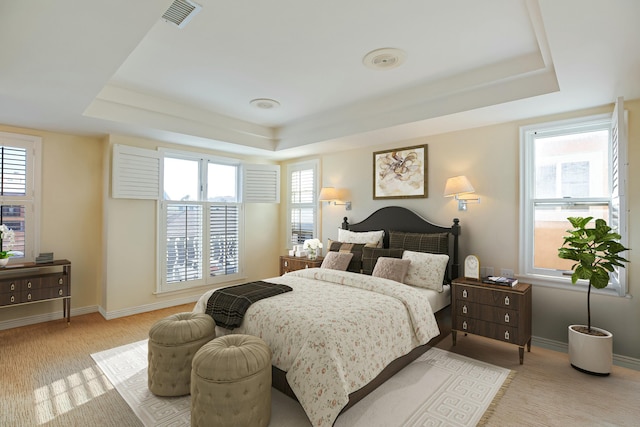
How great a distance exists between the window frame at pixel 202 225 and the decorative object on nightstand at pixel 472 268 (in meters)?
3.69

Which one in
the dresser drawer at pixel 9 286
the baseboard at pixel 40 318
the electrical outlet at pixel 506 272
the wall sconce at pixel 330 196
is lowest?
the baseboard at pixel 40 318

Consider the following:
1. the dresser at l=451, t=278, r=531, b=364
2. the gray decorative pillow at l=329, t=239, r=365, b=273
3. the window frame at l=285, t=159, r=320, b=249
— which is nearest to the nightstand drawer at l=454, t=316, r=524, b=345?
the dresser at l=451, t=278, r=531, b=364

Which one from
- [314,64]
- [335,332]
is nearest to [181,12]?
[314,64]

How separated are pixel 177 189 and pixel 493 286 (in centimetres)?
441

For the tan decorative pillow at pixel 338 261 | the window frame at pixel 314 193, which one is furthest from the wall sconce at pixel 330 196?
the tan decorative pillow at pixel 338 261

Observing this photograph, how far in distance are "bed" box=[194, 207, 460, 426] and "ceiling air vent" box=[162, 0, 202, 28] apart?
2.23 meters

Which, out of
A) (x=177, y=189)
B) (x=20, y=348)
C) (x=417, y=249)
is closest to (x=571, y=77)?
(x=417, y=249)

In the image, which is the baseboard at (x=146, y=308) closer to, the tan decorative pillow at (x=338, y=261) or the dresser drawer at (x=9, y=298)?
the dresser drawer at (x=9, y=298)

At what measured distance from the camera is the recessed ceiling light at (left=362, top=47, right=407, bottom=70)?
8.96 feet

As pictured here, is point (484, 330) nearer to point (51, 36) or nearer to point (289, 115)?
point (289, 115)

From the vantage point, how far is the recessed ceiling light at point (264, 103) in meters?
3.89

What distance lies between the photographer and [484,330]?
321cm

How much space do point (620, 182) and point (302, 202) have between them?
4.28 m

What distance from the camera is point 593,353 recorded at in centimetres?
278
